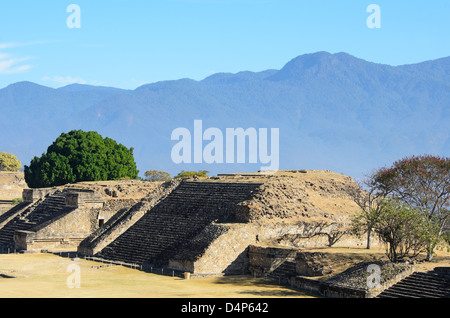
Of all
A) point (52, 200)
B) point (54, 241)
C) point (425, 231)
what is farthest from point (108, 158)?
point (425, 231)

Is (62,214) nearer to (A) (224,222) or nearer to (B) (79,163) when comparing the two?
(A) (224,222)

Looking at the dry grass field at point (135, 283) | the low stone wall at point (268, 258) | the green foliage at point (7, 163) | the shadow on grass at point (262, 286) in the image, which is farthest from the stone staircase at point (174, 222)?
the green foliage at point (7, 163)

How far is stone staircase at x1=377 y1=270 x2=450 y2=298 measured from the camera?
2516cm

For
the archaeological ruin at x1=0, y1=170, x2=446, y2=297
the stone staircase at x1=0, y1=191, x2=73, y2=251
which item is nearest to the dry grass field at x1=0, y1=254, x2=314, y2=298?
the archaeological ruin at x1=0, y1=170, x2=446, y2=297

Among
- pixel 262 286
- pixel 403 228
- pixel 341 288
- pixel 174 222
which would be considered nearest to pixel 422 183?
pixel 403 228

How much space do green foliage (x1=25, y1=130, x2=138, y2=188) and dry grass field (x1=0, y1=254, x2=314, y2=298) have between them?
23.4 m

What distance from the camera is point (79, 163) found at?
5847cm

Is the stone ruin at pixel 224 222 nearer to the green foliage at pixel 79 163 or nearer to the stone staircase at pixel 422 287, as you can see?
the stone staircase at pixel 422 287

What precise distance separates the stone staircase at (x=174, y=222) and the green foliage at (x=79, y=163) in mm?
19629

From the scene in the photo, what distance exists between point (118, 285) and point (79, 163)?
101ft

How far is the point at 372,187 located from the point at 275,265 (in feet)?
25.2

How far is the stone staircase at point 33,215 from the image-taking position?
142 feet

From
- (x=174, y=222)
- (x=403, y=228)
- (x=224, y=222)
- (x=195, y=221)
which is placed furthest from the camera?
(x=174, y=222)

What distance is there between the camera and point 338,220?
36.5m
